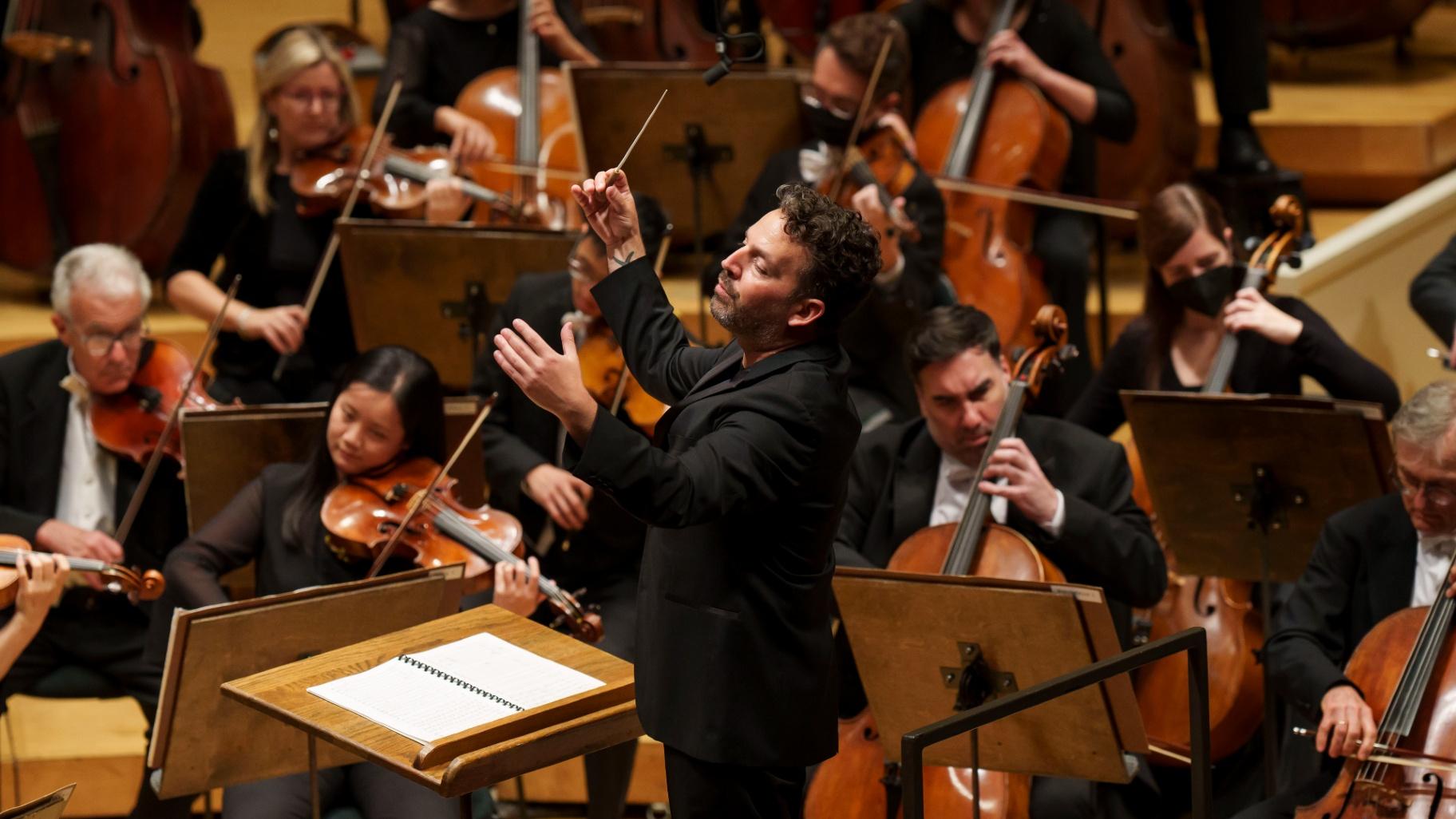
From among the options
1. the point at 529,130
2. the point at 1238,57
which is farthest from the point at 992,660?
the point at 1238,57

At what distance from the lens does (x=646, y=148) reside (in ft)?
12.6

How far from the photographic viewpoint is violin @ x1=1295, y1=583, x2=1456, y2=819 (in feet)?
7.66

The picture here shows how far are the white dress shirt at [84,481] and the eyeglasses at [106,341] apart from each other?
11 centimetres

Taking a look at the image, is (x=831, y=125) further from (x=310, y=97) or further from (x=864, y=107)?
(x=310, y=97)

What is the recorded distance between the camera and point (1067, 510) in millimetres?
2816

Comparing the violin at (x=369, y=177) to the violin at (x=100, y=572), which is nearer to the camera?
the violin at (x=100, y=572)

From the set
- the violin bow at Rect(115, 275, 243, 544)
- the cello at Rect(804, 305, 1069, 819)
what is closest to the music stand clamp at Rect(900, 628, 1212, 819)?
the cello at Rect(804, 305, 1069, 819)

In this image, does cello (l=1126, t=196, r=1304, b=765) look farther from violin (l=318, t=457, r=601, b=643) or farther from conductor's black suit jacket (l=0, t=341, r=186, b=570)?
conductor's black suit jacket (l=0, t=341, r=186, b=570)

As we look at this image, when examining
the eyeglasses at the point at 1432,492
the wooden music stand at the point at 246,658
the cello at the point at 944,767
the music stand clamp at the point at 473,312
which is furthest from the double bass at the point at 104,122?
the eyeglasses at the point at 1432,492

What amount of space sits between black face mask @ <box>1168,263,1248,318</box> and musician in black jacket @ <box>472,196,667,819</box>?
2.93 ft

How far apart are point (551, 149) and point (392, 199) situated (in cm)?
45

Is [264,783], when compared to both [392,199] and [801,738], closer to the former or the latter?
[801,738]

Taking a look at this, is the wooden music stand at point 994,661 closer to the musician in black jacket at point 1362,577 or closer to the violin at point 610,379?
the musician in black jacket at point 1362,577

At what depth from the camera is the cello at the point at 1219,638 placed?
117 inches
